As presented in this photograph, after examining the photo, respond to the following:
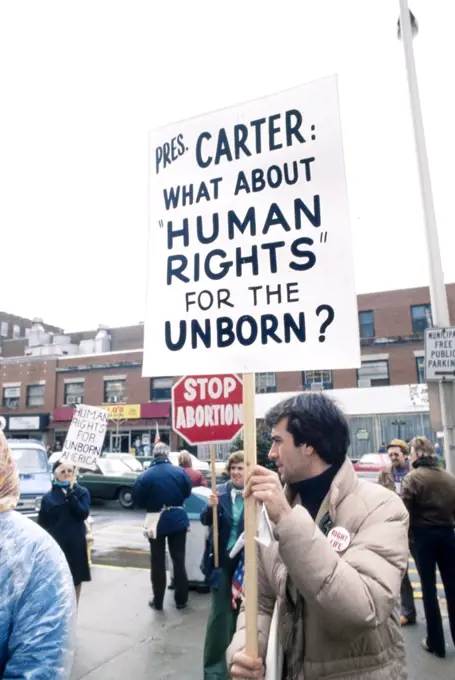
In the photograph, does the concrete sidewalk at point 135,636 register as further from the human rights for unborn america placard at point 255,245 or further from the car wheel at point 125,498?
the car wheel at point 125,498

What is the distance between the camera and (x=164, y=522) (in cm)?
593

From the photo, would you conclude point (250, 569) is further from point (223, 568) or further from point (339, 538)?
point (223, 568)

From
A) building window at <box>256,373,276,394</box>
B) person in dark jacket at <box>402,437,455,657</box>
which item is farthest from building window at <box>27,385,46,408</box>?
person in dark jacket at <box>402,437,455,657</box>

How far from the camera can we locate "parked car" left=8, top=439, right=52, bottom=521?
889 centimetres

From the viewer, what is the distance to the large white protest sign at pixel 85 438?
7199 millimetres

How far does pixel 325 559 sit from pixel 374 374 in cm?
2867

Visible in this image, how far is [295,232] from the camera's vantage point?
2182 mm

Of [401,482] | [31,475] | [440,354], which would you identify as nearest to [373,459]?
[31,475]

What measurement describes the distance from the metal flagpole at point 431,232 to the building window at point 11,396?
A: 3628 centimetres

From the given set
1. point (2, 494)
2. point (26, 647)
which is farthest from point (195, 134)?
point (26, 647)

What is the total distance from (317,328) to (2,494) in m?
1.39

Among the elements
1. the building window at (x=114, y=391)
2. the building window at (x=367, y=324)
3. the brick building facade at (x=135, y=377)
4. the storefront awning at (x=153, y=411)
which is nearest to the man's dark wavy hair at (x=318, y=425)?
the brick building facade at (x=135, y=377)

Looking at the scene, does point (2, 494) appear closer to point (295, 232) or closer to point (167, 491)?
point (295, 232)

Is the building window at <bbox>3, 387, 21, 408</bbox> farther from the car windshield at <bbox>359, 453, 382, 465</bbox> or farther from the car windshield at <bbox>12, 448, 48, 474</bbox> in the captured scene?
the car windshield at <bbox>12, 448, 48, 474</bbox>
